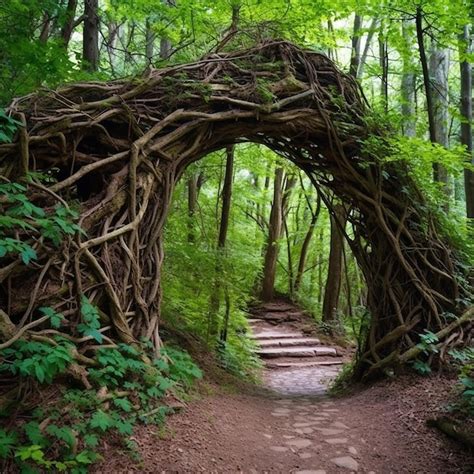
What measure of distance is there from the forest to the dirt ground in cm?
2

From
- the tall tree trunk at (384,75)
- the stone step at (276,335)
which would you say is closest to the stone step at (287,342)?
the stone step at (276,335)

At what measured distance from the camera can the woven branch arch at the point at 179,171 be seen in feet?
10.5

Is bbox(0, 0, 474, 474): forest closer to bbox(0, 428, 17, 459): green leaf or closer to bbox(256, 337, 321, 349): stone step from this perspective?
bbox(0, 428, 17, 459): green leaf

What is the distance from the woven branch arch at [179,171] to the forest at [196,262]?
2cm

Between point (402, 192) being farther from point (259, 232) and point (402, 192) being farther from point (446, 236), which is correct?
point (259, 232)

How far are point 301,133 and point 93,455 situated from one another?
13.3ft

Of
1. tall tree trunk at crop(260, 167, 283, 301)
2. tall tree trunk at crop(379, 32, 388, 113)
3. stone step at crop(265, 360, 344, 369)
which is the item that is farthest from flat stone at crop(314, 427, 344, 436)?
tall tree trunk at crop(260, 167, 283, 301)

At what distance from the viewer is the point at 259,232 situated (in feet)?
53.3

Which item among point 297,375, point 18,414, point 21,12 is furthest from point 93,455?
point 297,375

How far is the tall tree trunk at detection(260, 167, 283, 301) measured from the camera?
523 inches

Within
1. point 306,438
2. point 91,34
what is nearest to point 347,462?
point 306,438

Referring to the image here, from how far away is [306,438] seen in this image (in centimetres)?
367

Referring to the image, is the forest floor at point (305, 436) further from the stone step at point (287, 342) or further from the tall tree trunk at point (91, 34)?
the stone step at point (287, 342)

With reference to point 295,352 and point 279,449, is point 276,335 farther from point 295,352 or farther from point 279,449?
point 279,449
